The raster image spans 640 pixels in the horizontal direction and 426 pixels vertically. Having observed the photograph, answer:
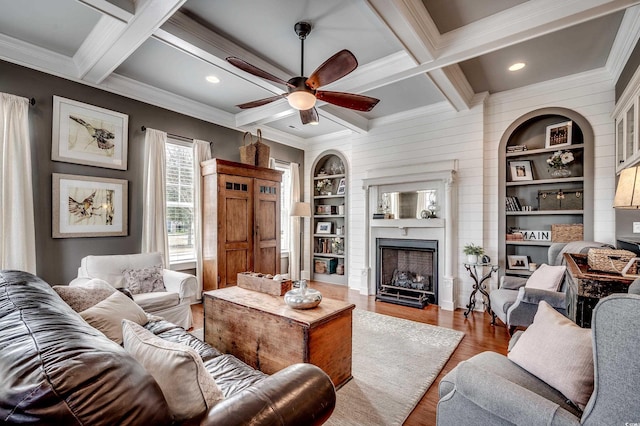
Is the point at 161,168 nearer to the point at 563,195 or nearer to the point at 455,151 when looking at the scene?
the point at 455,151

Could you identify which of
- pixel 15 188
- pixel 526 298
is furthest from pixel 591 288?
pixel 15 188

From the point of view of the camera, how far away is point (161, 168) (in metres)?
3.96

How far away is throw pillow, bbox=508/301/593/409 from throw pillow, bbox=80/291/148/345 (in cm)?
223

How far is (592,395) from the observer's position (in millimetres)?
1083

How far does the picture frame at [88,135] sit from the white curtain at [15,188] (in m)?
0.26

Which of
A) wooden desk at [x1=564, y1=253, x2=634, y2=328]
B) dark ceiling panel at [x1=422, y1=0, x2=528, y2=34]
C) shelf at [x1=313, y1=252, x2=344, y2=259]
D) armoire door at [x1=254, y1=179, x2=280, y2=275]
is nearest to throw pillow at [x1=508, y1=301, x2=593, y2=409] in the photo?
wooden desk at [x1=564, y1=253, x2=634, y2=328]

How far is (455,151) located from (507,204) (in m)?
1.01

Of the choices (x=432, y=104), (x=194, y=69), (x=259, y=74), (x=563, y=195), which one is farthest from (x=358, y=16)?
(x=563, y=195)

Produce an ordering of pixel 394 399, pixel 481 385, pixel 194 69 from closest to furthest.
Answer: pixel 481 385
pixel 394 399
pixel 194 69

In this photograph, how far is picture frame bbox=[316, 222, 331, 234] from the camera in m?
6.08

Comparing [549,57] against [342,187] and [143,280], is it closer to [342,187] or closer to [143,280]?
[342,187]

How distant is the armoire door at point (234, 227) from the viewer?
424 centimetres

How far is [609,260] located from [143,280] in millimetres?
4058

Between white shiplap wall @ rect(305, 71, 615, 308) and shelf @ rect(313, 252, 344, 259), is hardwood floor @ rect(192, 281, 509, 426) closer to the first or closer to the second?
white shiplap wall @ rect(305, 71, 615, 308)
